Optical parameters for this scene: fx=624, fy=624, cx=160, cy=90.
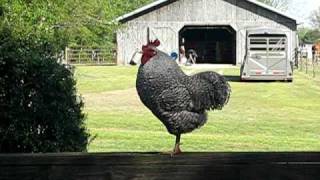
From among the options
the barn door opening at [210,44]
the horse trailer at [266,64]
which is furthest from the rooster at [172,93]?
the barn door opening at [210,44]

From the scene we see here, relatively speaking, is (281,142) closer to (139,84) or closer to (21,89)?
(21,89)

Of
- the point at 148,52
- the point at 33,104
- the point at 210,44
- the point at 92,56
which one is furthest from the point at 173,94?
the point at 210,44

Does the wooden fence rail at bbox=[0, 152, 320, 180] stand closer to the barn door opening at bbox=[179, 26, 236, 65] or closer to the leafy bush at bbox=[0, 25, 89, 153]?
the leafy bush at bbox=[0, 25, 89, 153]

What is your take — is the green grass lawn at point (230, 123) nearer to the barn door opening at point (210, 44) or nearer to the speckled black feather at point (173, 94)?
the speckled black feather at point (173, 94)

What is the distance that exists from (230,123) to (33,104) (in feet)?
34.4

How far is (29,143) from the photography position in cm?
597

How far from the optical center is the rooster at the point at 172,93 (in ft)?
10.2

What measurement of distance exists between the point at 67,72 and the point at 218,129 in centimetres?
857

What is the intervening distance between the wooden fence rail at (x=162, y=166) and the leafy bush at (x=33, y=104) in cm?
292

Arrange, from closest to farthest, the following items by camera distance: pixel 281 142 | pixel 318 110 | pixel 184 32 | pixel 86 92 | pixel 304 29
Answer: pixel 281 142, pixel 318 110, pixel 86 92, pixel 184 32, pixel 304 29

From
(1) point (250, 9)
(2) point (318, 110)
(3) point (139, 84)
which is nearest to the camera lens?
(3) point (139, 84)

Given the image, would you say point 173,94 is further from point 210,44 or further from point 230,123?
point 210,44

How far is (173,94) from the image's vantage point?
10.4ft

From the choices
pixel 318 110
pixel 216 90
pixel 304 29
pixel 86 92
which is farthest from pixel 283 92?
pixel 304 29
